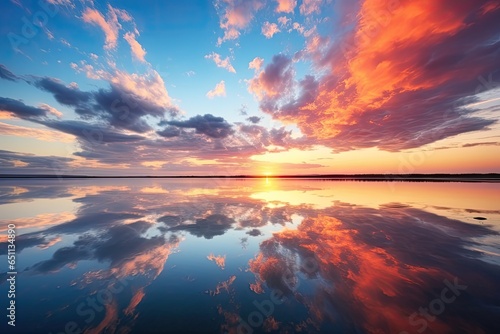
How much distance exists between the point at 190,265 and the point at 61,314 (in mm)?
4071

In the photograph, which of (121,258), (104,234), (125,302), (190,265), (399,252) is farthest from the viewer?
(104,234)

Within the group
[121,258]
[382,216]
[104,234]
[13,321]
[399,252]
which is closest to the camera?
[13,321]

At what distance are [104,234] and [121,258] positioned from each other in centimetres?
443

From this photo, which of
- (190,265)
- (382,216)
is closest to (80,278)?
(190,265)

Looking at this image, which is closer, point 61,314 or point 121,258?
point 61,314

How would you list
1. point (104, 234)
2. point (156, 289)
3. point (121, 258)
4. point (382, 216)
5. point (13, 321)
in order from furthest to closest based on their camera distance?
1. point (382, 216)
2. point (104, 234)
3. point (121, 258)
4. point (156, 289)
5. point (13, 321)

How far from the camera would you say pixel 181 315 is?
17.9 feet

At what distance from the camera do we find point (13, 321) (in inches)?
211

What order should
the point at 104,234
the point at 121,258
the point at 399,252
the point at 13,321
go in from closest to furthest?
the point at 13,321 → the point at 121,258 → the point at 399,252 → the point at 104,234

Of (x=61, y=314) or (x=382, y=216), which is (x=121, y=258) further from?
(x=382, y=216)

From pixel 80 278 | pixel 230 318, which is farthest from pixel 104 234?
pixel 230 318

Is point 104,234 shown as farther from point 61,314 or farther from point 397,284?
point 397,284

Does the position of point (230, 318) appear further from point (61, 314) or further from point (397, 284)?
point (397, 284)

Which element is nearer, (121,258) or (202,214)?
(121,258)
